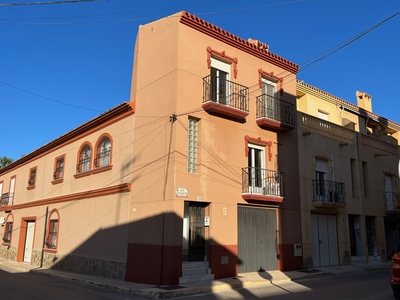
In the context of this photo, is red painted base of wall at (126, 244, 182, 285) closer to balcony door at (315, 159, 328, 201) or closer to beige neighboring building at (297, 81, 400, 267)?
beige neighboring building at (297, 81, 400, 267)

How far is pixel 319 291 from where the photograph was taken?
1230 cm

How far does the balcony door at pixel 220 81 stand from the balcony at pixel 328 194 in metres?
6.79

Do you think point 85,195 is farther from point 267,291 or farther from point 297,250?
point 267,291

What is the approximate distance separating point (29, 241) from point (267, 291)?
59.6 ft

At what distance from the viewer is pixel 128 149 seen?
55.0 ft

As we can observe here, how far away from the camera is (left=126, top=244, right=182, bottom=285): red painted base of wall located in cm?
1331

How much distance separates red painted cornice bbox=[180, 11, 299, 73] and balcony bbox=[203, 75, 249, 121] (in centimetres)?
180

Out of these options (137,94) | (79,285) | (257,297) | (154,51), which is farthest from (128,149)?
(257,297)

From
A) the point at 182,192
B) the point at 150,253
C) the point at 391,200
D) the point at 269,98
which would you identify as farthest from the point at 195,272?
the point at 391,200

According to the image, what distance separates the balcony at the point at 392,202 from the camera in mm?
24647

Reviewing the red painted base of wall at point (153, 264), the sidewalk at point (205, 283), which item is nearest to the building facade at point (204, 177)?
the red painted base of wall at point (153, 264)

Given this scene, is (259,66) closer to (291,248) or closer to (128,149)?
(128,149)

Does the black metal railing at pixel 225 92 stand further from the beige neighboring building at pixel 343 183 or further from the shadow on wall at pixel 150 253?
the shadow on wall at pixel 150 253

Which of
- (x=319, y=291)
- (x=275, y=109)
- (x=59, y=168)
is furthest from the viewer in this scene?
(x=59, y=168)
